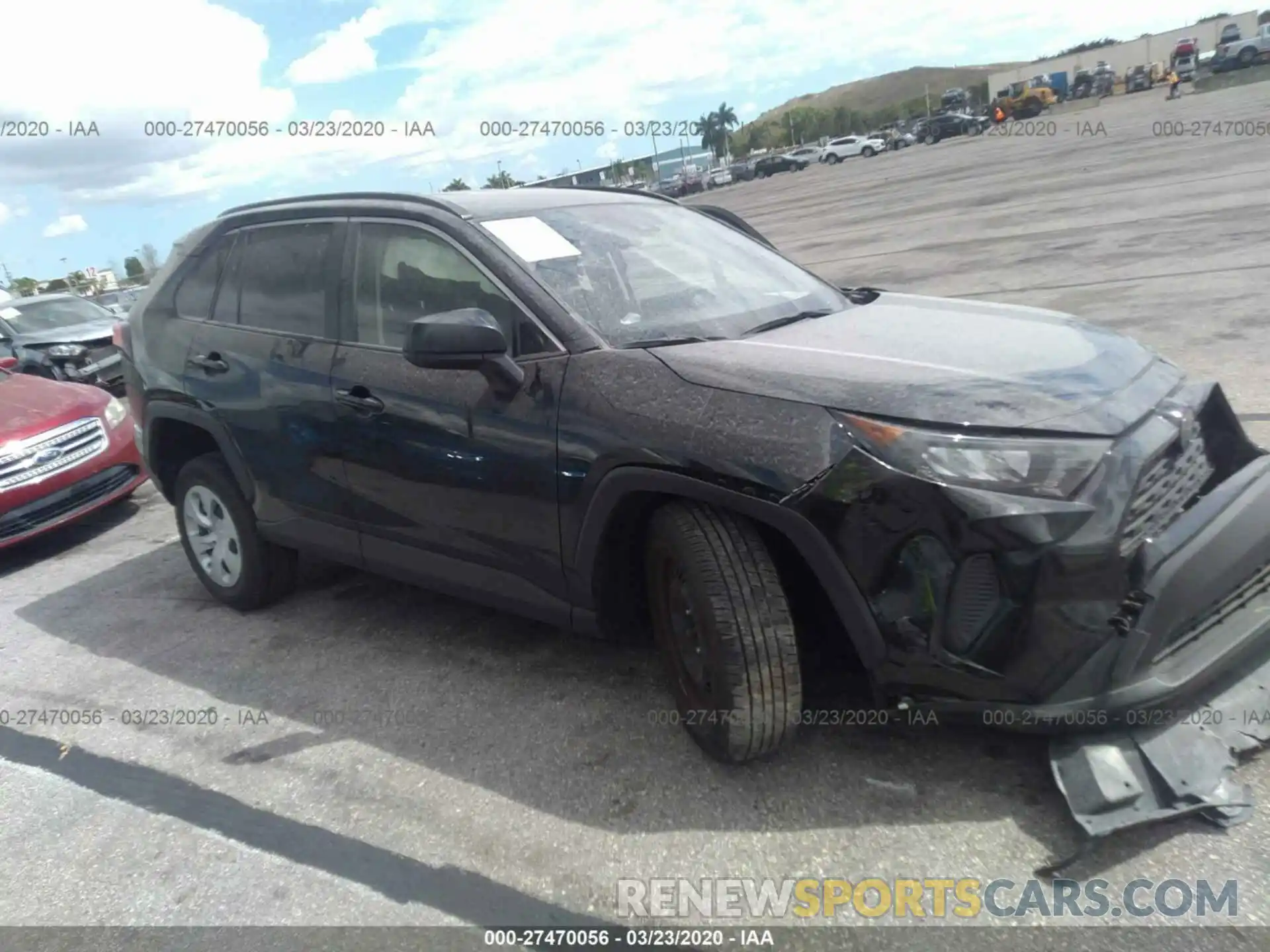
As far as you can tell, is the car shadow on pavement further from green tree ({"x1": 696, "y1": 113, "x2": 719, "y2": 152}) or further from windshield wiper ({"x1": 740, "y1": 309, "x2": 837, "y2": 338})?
green tree ({"x1": 696, "y1": 113, "x2": 719, "y2": 152})

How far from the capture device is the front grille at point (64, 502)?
6.40 metres

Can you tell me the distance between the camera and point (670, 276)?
3.78 metres

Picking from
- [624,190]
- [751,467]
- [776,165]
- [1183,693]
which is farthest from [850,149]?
[1183,693]

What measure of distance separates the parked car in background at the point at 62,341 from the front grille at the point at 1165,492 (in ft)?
39.3

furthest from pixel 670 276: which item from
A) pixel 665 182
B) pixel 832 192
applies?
pixel 665 182

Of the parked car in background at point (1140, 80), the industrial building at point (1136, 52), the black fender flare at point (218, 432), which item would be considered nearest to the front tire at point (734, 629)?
the black fender flare at point (218, 432)

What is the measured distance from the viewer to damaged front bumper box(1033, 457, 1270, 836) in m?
2.56

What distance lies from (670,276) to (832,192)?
1219 inches

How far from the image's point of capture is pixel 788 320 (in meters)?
3.64

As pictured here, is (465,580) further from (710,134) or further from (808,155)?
(710,134)

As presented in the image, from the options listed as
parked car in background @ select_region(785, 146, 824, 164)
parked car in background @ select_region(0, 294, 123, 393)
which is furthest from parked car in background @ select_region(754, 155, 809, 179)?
parked car in background @ select_region(0, 294, 123, 393)

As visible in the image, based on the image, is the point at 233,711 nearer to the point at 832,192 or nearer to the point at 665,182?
the point at 832,192

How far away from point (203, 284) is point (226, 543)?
1.24 metres

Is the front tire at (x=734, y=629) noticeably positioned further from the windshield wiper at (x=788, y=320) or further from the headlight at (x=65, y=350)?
the headlight at (x=65, y=350)
